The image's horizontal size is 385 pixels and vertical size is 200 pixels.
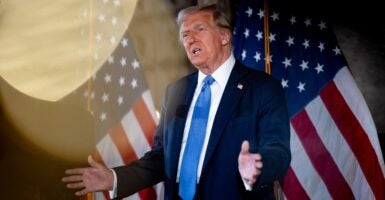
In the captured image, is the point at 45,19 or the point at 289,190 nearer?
the point at 289,190

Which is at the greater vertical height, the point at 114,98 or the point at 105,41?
the point at 105,41

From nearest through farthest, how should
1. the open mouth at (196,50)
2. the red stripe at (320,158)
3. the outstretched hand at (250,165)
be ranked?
the outstretched hand at (250,165), the open mouth at (196,50), the red stripe at (320,158)

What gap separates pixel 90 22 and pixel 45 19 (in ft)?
1.95

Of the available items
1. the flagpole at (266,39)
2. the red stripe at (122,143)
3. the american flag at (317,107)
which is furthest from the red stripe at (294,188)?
the red stripe at (122,143)

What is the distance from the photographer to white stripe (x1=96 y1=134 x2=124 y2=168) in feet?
8.57

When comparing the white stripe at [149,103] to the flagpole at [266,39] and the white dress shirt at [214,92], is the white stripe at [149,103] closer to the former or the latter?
the white dress shirt at [214,92]

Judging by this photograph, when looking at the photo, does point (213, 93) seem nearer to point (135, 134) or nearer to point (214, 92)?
point (214, 92)

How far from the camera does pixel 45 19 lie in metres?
3.34

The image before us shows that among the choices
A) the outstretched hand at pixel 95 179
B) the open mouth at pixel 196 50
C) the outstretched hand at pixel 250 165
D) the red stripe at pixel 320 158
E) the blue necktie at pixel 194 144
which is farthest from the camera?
the red stripe at pixel 320 158

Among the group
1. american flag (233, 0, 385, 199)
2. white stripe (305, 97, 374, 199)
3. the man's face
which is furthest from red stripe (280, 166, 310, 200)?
the man's face

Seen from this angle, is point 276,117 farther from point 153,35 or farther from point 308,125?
point 153,35

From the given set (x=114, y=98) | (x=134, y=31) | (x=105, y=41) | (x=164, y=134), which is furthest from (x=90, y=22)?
(x=164, y=134)

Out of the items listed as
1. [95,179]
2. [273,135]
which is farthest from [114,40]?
[273,135]

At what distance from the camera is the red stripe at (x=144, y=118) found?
2.58m
